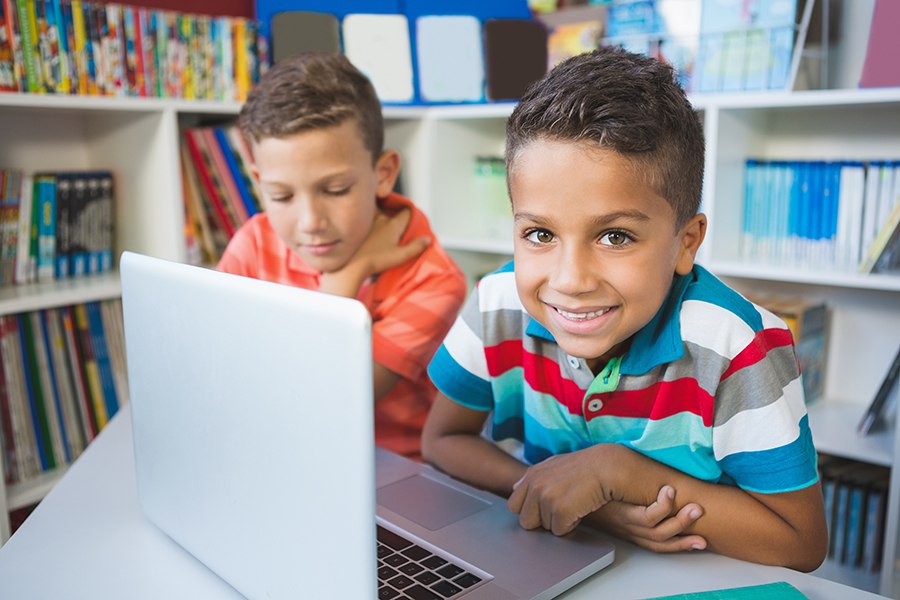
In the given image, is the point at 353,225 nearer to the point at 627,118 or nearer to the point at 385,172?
the point at 385,172

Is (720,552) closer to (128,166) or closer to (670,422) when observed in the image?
(670,422)

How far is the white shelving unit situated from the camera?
1643mm

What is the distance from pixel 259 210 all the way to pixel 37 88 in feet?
1.93

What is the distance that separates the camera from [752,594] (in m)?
0.64

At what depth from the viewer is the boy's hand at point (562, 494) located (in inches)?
29.6

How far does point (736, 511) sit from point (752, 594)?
142 mm

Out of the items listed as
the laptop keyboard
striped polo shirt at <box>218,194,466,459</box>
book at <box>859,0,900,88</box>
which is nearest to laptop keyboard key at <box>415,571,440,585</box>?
the laptop keyboard

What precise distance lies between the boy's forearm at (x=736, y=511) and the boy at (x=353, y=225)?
516 millimetres

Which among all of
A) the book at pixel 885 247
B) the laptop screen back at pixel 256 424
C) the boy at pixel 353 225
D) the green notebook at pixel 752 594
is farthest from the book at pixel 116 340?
the book at pixel 885 247

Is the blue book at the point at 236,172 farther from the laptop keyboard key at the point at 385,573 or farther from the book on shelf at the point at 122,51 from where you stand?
the laptop keyboard key at the point at 385,573

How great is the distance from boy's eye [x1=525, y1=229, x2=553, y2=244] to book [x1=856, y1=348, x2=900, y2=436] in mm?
1165

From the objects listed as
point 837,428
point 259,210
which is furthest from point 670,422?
point 259,210

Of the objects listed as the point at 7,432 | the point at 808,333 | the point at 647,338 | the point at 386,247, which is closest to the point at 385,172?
the point at 386,247

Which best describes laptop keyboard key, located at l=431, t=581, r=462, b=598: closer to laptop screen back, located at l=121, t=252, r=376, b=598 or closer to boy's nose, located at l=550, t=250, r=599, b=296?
laptop screen back, located at l=121, t=252, r=376, b=598
